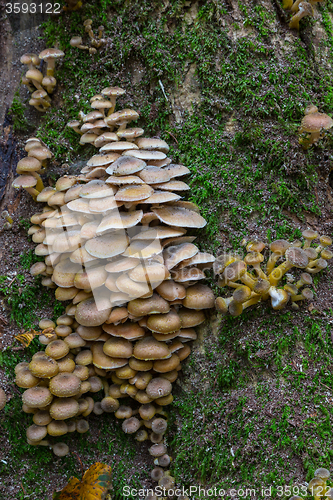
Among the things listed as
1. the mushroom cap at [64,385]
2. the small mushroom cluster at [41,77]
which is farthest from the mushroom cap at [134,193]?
the small mushroom cluster at [41,77]

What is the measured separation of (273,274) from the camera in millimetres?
2949

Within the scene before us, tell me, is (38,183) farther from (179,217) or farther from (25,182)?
(179,217)

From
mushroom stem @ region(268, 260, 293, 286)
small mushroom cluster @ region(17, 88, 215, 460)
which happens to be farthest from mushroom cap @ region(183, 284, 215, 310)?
mushroom stem @ region(268, 260, 293, 286)

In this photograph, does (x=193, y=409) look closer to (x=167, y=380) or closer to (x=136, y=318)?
(x=167, y=380)

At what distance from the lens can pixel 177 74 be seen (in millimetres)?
3914

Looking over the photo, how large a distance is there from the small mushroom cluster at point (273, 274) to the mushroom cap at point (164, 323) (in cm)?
40

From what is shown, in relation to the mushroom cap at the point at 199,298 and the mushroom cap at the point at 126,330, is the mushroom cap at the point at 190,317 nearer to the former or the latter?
the mushroom cap at the point at 199,298

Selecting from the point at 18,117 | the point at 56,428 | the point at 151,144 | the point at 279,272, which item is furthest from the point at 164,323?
the point at 18,117

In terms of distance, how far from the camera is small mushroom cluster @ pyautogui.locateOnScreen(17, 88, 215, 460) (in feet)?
10.1

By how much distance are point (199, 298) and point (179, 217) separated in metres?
0.78

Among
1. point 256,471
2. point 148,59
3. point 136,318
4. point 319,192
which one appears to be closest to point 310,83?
point 319,192

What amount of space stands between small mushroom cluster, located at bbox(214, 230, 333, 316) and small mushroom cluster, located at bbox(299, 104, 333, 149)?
3.17 ft

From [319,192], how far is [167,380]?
7.92 ft

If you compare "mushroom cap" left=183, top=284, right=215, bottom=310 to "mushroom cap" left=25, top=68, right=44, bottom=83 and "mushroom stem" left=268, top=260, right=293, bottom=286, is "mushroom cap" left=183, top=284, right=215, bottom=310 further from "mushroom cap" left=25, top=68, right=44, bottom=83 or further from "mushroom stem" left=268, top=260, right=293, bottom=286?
"mushroom cap" left=25, top=68, right=44, bottom=83
